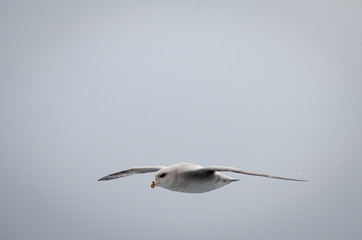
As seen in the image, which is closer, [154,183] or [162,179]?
[154,183]

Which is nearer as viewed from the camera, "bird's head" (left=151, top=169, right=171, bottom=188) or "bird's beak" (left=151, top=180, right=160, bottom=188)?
"bird's beak" (left=151, top=180, right=160, bottom=188)

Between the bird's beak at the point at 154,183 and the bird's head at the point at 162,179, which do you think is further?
the bird's head at the point at 162,179

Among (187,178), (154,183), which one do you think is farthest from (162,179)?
(187,178)

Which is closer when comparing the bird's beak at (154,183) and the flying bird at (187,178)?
the bird's beak at (154,183)

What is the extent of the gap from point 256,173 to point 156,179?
2.72 meters

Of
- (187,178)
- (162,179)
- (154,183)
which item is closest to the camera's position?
(154,183)

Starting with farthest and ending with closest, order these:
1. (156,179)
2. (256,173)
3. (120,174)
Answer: (120,174), (156,179), (256,173)

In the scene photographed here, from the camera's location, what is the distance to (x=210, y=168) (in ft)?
38.2

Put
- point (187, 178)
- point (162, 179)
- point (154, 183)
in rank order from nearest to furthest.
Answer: point (154, 183)
point (162, 179)
point (187, 178)

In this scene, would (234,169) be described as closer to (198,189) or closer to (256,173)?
(256,173)

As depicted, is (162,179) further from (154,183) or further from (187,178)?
(187,178)

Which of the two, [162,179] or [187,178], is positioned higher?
[162,179]

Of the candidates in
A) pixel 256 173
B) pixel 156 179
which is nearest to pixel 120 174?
pixel 156 179

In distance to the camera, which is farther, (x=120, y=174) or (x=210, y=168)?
(x=120, y=174)
